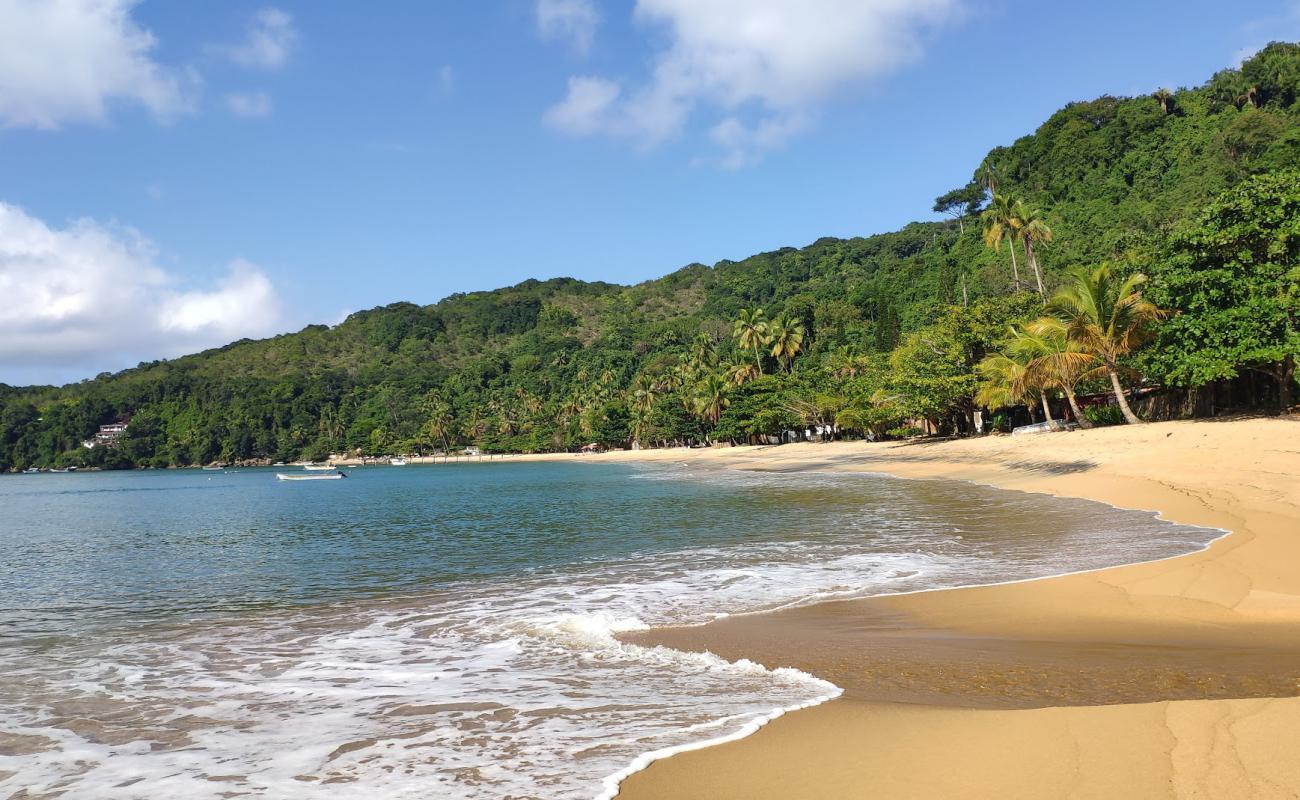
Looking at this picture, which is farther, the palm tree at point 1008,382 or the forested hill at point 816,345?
the forested hill at point 816,345

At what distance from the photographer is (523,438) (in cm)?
14762

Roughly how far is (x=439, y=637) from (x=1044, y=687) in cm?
719

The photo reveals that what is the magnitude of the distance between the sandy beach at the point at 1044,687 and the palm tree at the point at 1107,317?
2077 cm

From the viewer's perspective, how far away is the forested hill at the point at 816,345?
69.8m

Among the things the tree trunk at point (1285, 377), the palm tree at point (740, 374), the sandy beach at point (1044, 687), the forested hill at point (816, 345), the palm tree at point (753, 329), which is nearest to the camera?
the sandy beach at point (1044, 687)

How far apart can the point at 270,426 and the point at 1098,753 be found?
20593 centimetres

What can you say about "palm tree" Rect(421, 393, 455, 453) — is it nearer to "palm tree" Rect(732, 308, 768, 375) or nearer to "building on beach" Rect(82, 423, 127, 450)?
"building on beach" Rect(82, 423, 127, 450)

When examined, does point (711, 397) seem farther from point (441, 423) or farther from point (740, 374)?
point (441, 423)

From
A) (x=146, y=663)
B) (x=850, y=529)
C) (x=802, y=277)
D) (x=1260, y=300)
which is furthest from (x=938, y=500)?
(x=802, y=277)

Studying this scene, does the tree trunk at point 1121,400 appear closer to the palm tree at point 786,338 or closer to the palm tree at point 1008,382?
the palm tree at point 1008,382

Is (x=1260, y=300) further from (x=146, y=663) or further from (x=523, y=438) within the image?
(x=523, y=438)

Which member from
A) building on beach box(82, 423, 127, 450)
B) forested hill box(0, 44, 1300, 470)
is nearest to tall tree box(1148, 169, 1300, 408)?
forested hill box(0, 44, 1300, 470)

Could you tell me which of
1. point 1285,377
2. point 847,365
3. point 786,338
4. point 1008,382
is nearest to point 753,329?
point 786,338

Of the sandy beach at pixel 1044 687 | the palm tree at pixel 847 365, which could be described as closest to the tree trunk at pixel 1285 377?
the sandy beach at pixel 1044 687
